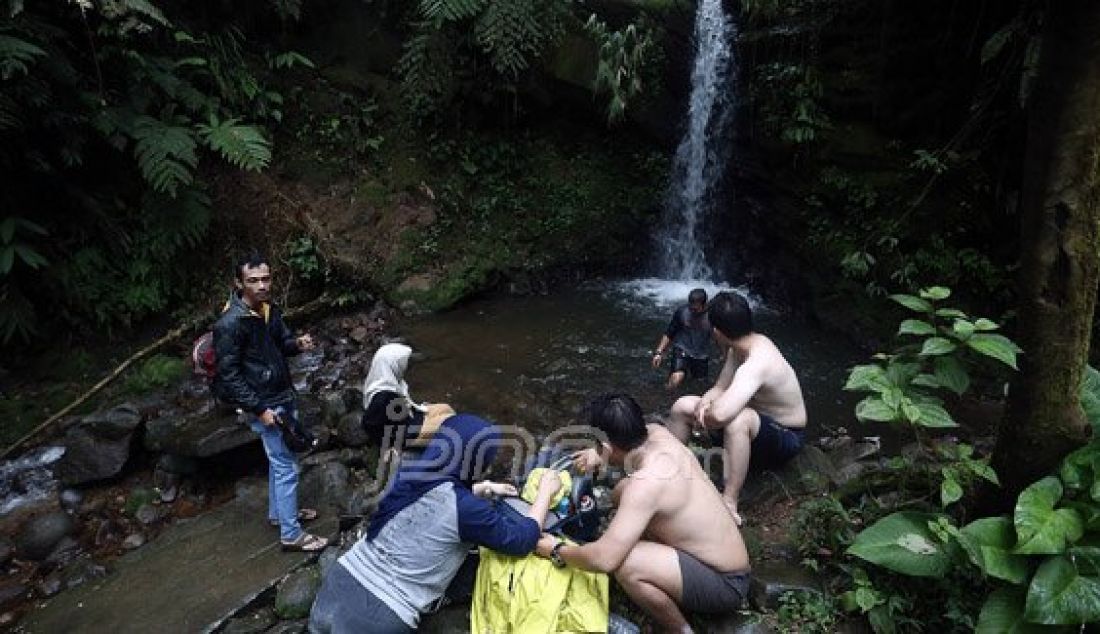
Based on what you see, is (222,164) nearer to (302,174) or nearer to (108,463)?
(302,174)

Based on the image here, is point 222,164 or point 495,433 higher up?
point 222,164

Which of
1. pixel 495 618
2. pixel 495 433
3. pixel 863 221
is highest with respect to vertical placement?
pixel 863 221

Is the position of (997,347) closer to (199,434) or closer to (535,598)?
(535,598)

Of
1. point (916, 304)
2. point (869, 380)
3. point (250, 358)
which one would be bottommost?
point (250, 358)

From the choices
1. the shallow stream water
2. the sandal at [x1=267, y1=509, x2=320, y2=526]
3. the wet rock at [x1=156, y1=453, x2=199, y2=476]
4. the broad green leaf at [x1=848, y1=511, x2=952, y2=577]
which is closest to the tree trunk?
the broad green leaf at [x1=848, y1=511, x2=952, y2=577]

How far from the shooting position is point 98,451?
5.69 metres

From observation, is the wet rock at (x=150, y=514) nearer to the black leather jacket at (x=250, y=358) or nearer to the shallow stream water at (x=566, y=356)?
the black leather jacket at (x=250, y=358)

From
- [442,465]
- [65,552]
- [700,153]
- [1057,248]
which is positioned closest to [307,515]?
[65,552]

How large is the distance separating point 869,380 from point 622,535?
141 cm

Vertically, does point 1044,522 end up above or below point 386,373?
below

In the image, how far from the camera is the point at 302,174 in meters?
9.25

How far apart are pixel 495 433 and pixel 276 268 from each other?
649 centimetres

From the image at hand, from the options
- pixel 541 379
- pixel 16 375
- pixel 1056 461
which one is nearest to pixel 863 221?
pixel 541 379

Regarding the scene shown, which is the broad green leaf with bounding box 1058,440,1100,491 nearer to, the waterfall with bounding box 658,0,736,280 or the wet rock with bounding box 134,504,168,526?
the wet rock with bounding box 134,504,168,526
